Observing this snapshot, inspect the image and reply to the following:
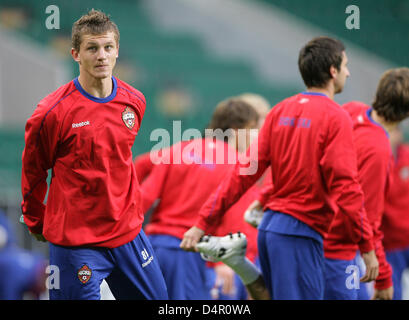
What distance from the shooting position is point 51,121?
132 inches

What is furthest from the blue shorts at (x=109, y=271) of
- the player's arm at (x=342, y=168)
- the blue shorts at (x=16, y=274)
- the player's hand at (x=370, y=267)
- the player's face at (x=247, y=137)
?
the blue shorts at (x=16, y=274)

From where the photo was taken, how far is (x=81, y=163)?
341 centimetres

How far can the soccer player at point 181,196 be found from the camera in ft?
16.1

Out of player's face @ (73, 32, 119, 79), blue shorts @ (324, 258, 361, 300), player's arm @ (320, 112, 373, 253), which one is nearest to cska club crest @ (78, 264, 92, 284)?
player's face @ (73, 32, 119, 79)

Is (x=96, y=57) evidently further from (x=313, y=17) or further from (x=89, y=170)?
(x=313, y=17)

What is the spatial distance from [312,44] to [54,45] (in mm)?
10171

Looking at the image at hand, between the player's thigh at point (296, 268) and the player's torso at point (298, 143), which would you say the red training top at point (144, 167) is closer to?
the player's torso at point (298, 143)

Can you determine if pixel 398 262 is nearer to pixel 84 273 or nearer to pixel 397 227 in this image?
pixel 397 227

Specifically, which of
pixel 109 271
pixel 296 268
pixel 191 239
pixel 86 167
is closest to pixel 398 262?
pixel 296 268

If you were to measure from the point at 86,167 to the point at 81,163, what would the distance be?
1.3 inches

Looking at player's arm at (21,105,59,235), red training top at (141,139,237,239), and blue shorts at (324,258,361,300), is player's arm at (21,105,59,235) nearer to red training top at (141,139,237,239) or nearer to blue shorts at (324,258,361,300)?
red training top at (141,139,237,239)

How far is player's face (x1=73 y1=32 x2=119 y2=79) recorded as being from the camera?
342 cm

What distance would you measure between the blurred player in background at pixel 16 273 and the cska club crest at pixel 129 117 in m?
3.80

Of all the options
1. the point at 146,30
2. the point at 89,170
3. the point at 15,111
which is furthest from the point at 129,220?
the point at 146,30
